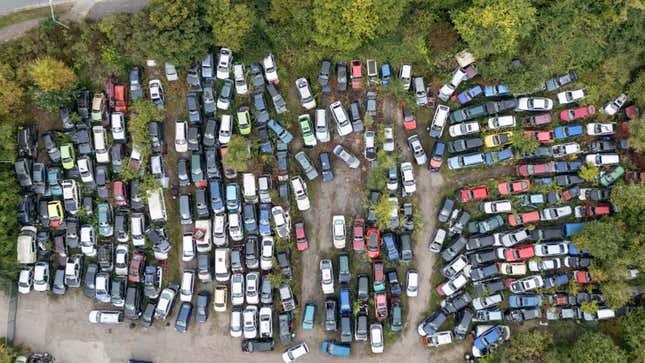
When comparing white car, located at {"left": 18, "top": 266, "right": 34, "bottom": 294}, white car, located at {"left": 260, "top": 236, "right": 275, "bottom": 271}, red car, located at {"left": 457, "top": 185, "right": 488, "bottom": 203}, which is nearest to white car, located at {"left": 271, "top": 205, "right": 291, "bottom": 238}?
white car, located at {"left": 260, "top": 236, "right": 275, "bottom": 271}

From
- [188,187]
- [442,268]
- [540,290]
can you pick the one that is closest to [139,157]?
[188,187]

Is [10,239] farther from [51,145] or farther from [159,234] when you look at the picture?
[159,234]

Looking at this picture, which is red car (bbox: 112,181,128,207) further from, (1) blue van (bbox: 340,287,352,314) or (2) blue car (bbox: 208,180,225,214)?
(1) blue van (bbox: 340,287,352,314)

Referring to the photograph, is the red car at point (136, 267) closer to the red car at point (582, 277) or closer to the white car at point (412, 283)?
the white car at point (412, 283)

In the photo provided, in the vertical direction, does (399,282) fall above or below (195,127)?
below

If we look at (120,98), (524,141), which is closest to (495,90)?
(524,141)
